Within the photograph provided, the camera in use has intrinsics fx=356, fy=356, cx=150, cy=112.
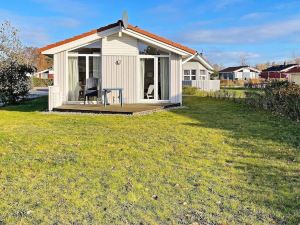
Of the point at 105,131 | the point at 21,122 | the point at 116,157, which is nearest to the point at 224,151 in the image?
the point at 116,157

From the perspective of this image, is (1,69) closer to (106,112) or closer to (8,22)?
(8,22)

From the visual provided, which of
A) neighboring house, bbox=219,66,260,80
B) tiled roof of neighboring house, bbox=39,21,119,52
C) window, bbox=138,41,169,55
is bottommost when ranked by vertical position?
window, bbox=138,41,169,55

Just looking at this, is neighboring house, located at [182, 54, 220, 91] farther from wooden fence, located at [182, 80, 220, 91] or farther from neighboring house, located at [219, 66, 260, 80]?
neighboring house, located at [219, 66, 260, 80]

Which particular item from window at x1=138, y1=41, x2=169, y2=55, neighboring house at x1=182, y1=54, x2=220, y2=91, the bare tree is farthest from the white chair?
the bare tree

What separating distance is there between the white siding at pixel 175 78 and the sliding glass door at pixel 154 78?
228 millimetres

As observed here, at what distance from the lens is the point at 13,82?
63.9 feet

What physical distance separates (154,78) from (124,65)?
154cm

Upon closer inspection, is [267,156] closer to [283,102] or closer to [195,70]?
[283,102]

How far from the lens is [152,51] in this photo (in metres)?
16.8

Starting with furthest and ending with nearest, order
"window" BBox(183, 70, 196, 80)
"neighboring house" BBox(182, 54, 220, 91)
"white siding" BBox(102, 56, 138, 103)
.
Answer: "window" BBox(183, 70, 196, 80) → "neighboring house" BBox(182, 54, 220, 91) → "white siding" BBox(102, 56, 138, 103)

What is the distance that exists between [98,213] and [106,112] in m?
9.64

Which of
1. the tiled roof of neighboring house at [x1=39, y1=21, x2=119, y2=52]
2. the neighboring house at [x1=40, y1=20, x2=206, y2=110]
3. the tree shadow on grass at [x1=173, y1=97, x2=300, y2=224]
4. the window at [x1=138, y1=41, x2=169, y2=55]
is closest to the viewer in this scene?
the tree shadow on grass at [x1=173, y1=97, x2=300, y2=224]

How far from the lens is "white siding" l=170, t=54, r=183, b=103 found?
54.6ft

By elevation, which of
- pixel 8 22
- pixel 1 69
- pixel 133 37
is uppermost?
pixel 8 22
